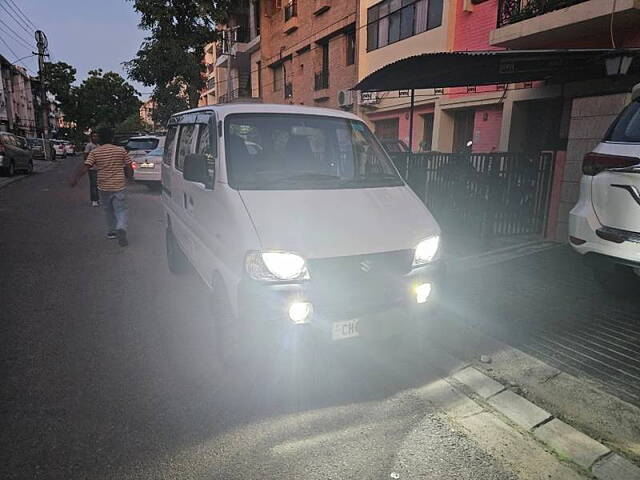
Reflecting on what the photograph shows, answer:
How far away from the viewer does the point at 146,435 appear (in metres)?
2.76

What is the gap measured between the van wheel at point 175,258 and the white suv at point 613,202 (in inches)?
186

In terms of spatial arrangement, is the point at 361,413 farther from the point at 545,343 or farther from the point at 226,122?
the point at 226,122

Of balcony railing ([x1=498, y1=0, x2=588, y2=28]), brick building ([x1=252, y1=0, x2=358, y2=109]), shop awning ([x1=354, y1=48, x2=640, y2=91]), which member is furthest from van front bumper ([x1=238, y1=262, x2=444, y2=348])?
brick building ([x1=252, y1=0, x2=358, y2=109])

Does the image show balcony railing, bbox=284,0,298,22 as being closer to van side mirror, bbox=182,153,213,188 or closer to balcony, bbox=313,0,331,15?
balcony, bbox=313,0,331,15

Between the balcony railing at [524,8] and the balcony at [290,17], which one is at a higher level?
the balcony at [290,17]

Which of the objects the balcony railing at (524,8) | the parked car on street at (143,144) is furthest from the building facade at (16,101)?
the balcony railing at (524,8)

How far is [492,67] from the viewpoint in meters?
7.42

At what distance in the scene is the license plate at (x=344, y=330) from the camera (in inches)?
121

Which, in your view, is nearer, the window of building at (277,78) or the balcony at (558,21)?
the balcony at (558,21)

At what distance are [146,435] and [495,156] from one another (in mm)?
6030

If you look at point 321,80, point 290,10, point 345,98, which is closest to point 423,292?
point 345,98

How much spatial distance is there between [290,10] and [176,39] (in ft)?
25.8

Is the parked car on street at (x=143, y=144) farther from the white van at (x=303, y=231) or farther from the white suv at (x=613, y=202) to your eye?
the white suv at (x=613, y=202)

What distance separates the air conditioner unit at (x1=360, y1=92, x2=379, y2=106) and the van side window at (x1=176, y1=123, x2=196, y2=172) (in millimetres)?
15444
